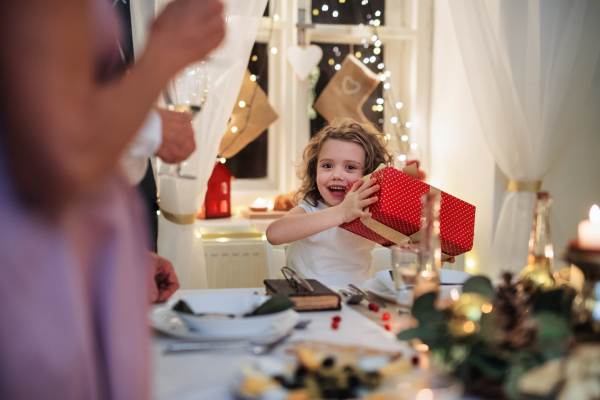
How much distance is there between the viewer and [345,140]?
177 cm

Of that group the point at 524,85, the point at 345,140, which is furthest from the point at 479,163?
the point at 345,140

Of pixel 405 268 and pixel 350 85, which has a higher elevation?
pixel 350 85

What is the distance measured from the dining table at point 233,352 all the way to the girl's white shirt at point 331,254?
71 cm

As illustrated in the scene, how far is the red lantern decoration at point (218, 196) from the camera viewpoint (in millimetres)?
2387

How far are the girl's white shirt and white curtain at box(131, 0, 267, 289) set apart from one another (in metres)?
0.38

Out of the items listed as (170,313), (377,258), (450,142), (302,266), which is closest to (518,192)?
(450,142)

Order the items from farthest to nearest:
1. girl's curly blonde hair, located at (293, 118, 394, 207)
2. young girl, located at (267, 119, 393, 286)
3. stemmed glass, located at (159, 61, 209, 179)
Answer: girl's curly blonde hair, located at (293, 118, 394, 207), young girl, located at (267, 119, 393, 286), stemmed glass, located at (159, 61, 209, 179)

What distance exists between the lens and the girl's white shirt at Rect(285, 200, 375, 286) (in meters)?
1.73

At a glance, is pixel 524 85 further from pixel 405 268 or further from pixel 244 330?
pixel 244 330

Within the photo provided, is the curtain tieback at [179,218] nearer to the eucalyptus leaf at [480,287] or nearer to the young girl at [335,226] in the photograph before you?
the young girl at [335,226]

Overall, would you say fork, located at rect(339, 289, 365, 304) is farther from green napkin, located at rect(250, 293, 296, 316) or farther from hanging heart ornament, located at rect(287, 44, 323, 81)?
hanging heart ornament, located at rect(287, 44, 323, 81)

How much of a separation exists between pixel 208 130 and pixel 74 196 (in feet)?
4.73

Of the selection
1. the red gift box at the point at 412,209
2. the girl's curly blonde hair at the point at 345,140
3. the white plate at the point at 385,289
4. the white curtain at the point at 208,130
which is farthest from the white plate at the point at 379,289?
the white curtain at the point at 208,130

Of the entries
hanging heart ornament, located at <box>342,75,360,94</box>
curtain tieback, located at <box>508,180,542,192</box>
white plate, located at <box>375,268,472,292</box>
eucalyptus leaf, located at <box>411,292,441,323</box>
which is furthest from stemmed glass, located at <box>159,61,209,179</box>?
hanging heart ornament, located at <box>342,75,360,94</box>
